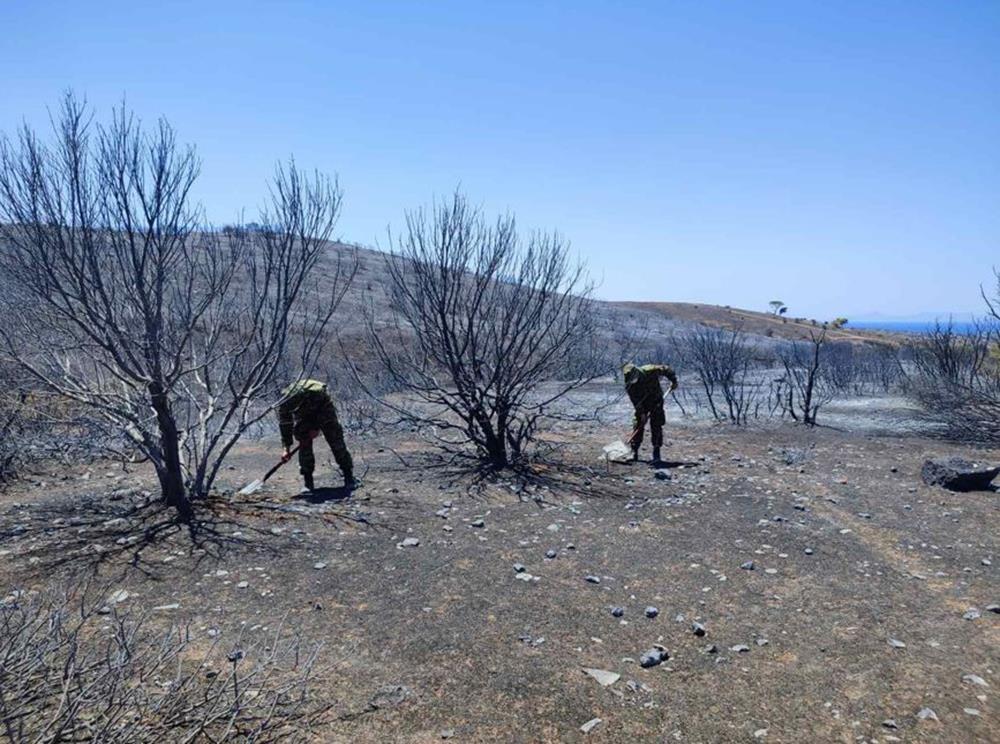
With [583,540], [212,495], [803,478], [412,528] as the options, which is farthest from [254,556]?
[803,478]

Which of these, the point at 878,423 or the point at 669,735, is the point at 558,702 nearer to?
the point at 669,735

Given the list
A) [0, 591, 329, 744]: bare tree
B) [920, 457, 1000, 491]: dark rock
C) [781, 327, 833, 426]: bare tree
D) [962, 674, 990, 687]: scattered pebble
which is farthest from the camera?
[781, 327, 833, 426]: bare tree

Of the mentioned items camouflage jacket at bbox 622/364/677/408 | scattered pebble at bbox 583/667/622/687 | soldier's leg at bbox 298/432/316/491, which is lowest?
scattered pebble at bbox 583/667/622/687

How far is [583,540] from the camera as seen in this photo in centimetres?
629

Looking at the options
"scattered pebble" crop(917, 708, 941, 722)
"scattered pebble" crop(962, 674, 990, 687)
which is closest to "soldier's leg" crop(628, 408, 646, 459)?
"scattered pebble" crop(962, 674, 990, 687)

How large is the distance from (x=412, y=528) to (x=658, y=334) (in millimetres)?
31701

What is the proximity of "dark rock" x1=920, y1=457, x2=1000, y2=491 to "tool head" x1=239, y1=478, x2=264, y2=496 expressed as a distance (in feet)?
28.3

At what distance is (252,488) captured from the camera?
8.00 meters

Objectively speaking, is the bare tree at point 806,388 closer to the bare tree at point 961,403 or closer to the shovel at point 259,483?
the bare tree at point 961,403

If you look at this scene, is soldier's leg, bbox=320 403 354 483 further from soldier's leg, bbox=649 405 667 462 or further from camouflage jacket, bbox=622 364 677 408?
soldier's leg, bbox=649 405 667 462

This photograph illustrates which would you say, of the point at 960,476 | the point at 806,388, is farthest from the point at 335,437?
the point at 806,388

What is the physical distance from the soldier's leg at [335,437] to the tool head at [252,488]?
1081mm

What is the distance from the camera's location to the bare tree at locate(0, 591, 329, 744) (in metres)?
2.42

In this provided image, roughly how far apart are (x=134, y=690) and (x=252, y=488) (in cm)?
577
